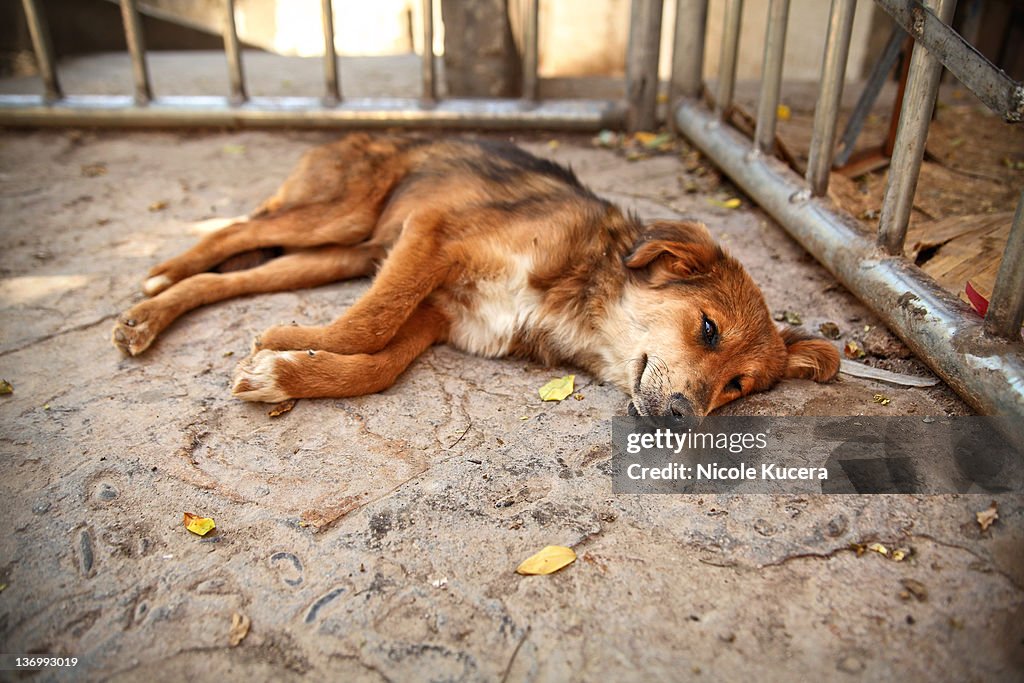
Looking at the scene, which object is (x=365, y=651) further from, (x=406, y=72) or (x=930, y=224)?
(x=406, y=72)

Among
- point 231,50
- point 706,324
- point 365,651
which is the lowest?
point 365,651

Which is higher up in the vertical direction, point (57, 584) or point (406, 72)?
point (406, 72)

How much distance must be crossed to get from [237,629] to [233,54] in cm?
552

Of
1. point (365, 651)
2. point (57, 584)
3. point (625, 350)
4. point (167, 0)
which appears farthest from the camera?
point (167, 0)

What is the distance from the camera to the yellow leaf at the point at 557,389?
338 cm

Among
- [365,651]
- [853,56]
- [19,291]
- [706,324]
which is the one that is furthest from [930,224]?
[853,56]

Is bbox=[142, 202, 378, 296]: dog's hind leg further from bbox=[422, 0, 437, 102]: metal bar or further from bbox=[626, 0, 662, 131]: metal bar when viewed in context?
bbox=[626, 0, 662, 131]: metal bar

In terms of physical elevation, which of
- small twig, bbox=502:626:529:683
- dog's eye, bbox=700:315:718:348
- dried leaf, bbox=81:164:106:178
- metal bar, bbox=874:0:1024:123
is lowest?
small twig, bbox=502:626:529:683

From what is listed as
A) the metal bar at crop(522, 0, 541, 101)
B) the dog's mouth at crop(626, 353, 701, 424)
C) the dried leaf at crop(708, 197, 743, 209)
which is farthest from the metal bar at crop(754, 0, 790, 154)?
the dog's mouth at crop(626, 353, 701, 424)

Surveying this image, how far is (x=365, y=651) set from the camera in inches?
82.1

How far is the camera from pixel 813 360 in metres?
3.34

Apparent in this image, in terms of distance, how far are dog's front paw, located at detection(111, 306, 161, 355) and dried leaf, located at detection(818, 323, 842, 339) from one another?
3.28 m

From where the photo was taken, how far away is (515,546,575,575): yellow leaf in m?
2.35

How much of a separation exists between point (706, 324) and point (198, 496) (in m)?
2.11
